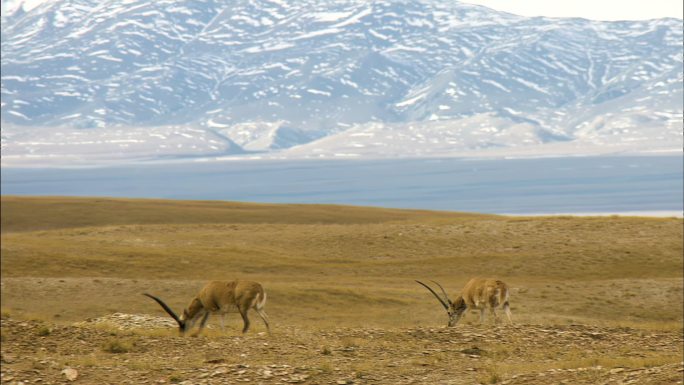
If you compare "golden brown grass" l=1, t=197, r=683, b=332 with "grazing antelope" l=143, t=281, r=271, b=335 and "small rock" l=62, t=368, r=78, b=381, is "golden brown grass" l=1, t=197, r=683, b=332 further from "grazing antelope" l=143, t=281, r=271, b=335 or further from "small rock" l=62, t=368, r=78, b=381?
"small rock" l=62, t=368, r=78, b=381

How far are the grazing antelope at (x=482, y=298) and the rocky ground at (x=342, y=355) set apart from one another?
4.19 ft

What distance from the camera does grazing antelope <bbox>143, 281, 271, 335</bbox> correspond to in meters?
21.7

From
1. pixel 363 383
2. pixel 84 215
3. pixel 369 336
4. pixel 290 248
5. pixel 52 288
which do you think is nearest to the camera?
pixel 363 383

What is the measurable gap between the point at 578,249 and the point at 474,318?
19970 mm

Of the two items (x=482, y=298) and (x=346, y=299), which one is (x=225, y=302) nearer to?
(x=482, y=298)

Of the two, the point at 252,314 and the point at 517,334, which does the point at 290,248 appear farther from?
the point at 517,334

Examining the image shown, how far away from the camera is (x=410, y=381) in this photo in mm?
17172

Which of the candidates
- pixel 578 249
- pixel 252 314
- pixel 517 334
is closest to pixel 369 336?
pixel 517 334

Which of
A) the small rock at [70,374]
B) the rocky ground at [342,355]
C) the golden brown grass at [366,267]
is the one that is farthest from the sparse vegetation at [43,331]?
the golden brown grass at [366,267]

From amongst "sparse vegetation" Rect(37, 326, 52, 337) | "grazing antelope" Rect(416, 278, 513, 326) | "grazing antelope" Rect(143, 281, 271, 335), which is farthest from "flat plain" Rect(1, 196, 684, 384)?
"grazing antelope" Rect(416, 278, 513, 326)

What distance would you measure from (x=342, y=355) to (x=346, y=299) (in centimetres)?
1786

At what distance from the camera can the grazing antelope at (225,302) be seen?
2166 cm

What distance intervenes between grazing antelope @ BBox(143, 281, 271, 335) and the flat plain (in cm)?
50

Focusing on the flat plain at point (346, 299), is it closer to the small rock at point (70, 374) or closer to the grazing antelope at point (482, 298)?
the small rock at point (70, 374)
